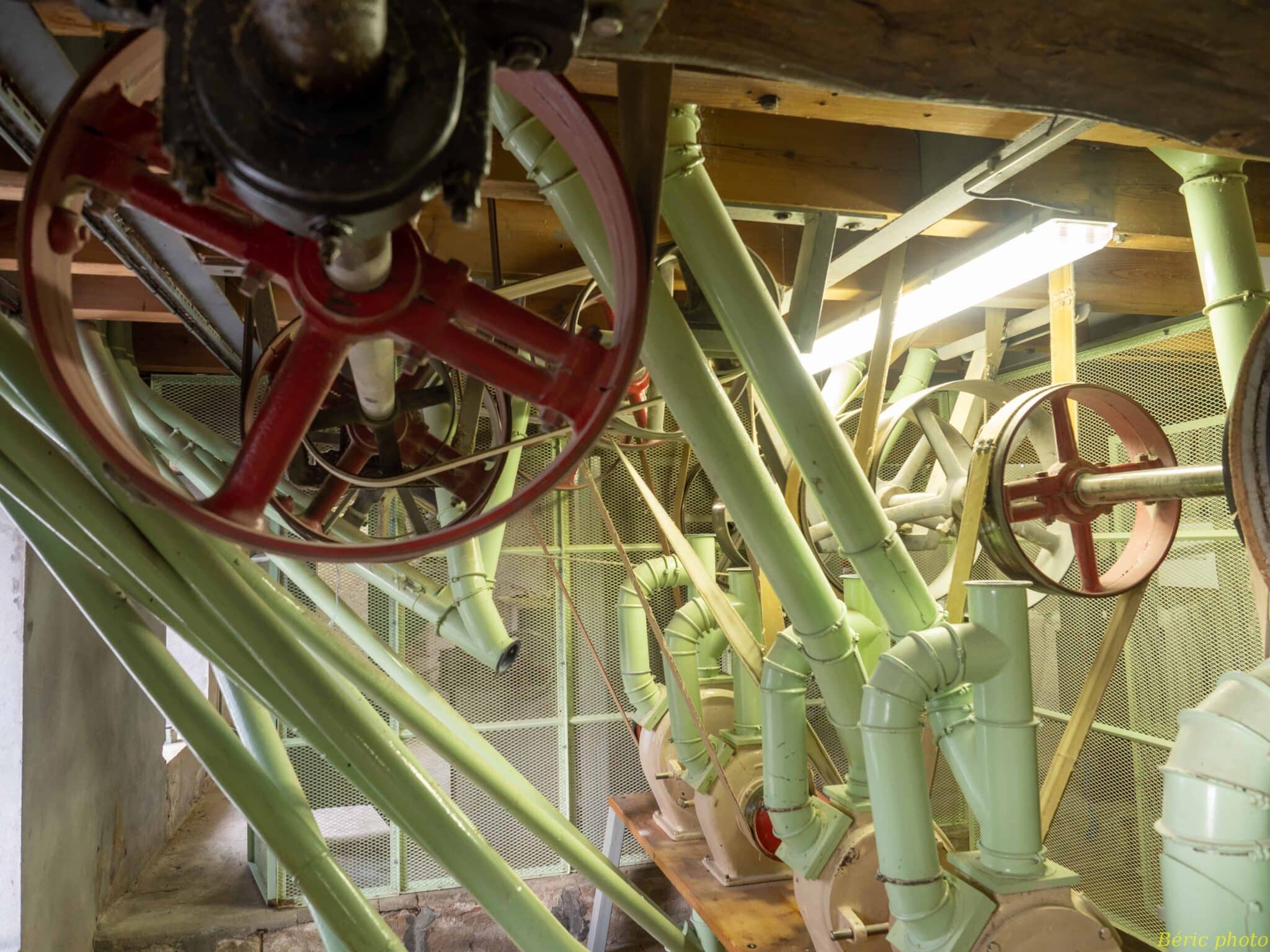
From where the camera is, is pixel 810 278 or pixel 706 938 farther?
pixel 706 938

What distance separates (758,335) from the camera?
1.52 meters

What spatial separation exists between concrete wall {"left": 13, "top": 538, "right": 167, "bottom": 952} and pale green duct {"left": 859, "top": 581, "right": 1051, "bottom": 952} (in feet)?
9.95

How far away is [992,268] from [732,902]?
2.28 m

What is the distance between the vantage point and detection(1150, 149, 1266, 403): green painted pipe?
1.83 metres

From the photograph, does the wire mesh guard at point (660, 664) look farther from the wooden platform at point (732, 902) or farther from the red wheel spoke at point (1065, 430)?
the red wheel spoke at point (1065, 430)

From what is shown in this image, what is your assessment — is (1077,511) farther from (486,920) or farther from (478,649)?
(486,920)

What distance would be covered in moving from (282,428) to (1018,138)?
61.5 inches

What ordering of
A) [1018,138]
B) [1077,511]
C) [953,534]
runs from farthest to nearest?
[953,534]
[1077,511]
[1018,138]

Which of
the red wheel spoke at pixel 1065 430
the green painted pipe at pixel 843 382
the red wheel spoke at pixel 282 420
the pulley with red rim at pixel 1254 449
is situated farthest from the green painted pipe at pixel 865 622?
the red wheel spoke at pixel 282 420

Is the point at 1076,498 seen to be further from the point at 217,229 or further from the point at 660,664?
the point at 660,664

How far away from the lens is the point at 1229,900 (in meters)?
1.26

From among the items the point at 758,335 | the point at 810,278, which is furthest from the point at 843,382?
the point at 758,335

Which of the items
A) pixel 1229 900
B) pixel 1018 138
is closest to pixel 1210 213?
pixel 1018 138

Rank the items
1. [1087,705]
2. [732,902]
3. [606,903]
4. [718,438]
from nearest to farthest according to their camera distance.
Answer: [718,438] → [1087,705] → [732,902] → [606,903]
